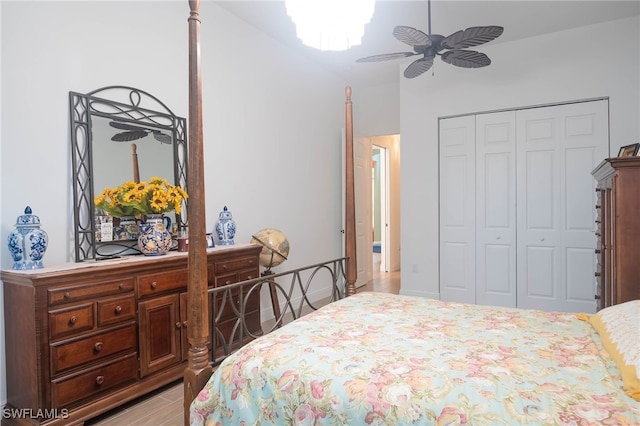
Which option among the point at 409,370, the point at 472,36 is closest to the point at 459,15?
the point at 472,36

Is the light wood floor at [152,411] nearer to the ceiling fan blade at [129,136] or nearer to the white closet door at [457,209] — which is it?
the ceiling fan blade at [129,136]

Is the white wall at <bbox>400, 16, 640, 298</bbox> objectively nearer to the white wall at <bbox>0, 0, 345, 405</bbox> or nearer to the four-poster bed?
the white wall at <bbox>0, 0, 345, 405</bbox>

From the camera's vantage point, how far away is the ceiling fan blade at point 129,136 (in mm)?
2830

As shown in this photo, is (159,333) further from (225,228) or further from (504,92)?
(504,92)

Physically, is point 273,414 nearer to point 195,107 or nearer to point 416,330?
point 416,330

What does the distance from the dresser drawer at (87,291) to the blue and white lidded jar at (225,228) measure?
1113mm

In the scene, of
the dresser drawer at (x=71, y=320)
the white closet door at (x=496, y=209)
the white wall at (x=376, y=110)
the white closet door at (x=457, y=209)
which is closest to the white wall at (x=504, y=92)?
the white closet door at (x=457, y=209)

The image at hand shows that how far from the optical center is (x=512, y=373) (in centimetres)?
122

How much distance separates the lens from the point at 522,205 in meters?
4.50

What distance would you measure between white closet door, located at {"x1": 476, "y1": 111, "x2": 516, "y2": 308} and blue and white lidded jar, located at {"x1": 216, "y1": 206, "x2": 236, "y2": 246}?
297 centimetres

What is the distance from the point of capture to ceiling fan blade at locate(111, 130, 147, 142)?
283 centimetres

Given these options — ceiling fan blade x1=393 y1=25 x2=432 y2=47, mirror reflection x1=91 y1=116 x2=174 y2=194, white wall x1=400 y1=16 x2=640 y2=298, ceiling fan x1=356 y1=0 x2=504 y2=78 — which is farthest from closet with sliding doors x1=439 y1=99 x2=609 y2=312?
mirror reflection x1=91 y1=116 x2=174 y2=194

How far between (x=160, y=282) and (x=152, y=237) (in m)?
0.32

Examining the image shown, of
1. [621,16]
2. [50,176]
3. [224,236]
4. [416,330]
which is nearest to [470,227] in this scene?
[621,16]
